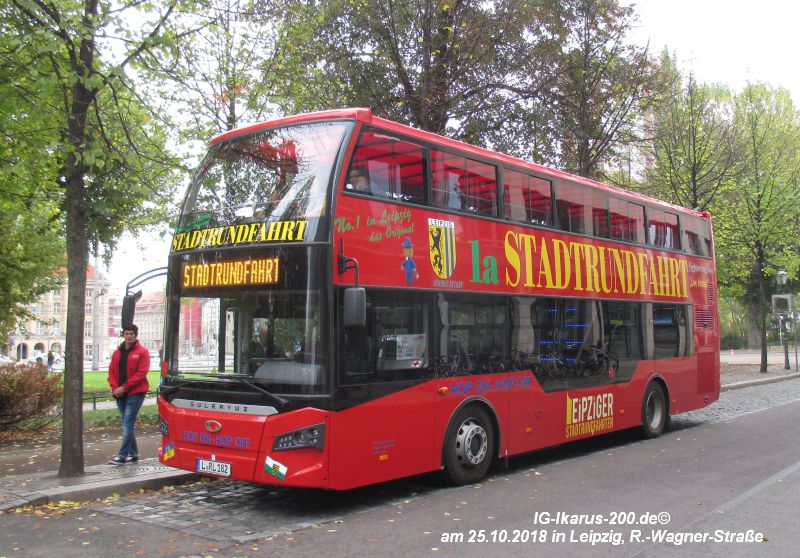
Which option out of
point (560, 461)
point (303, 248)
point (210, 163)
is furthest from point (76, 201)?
point (560, 461)

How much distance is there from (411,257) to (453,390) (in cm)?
174

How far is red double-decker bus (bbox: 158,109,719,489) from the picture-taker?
271 inches

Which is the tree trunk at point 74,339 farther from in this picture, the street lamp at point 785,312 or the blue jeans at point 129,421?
the street lamp at point 785,312

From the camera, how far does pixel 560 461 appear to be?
1046 cm

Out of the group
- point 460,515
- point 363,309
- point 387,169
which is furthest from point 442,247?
point 460,515

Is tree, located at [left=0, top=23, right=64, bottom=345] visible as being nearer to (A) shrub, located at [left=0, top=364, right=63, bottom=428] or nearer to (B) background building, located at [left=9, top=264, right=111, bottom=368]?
(A) shrub, located at [left=0, top=364, right=63, bottom=428]

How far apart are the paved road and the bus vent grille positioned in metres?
4.31

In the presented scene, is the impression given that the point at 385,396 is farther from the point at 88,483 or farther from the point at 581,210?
the point at 581,210

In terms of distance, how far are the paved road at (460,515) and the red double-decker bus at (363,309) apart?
19.9 inches

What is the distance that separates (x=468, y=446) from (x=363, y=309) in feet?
9.15

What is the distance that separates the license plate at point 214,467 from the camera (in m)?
7.11

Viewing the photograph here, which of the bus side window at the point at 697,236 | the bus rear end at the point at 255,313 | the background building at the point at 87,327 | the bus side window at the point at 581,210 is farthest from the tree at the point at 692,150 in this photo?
the background building at the point at 87,327

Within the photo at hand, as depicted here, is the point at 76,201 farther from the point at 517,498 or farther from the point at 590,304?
the point at 590,304

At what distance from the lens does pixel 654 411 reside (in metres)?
12.9
